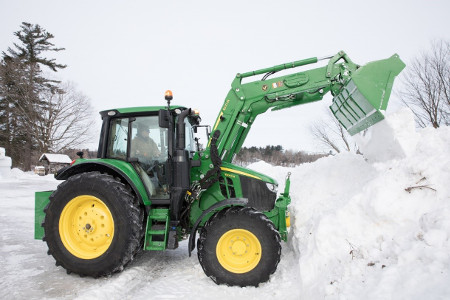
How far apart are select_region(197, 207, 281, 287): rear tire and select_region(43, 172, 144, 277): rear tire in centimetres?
97

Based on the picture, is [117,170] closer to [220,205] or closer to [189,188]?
[189,188]

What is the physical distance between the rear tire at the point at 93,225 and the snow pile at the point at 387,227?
2.25 m

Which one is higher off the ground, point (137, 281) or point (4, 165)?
point (4, 165)

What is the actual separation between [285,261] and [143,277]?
6.65 feet

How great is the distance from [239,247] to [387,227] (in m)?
1.75

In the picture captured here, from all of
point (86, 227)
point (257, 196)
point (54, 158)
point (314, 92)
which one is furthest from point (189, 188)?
point (54, 158)

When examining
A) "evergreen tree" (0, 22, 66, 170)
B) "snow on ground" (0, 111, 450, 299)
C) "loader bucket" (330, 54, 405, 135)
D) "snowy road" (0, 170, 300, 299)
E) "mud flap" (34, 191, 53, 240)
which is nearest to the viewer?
"snow on ground" (0, 111, 450, 299)

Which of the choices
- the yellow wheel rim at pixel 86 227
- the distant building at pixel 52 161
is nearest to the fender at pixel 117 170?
the yellow wheel rim at pixel 86 227

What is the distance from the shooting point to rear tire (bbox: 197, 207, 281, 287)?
12.4 ft

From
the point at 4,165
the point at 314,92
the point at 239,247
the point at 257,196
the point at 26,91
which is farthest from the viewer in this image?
the point at 26,91

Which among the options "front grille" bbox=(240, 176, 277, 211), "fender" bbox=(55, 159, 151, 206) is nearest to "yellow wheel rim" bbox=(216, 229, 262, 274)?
"front grille" bbox=(240, 176, 277, 211)

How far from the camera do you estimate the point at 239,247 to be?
12.8ft

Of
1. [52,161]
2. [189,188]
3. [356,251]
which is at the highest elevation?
[52,161]

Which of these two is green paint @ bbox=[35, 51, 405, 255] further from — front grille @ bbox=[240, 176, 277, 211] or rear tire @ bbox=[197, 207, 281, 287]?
rear tire @ bbox=[197, 207, 281, 287]
